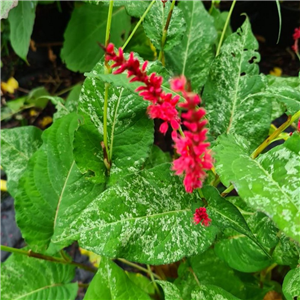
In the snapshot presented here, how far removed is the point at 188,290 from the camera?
2.43ft

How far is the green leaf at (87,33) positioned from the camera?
4.01ft

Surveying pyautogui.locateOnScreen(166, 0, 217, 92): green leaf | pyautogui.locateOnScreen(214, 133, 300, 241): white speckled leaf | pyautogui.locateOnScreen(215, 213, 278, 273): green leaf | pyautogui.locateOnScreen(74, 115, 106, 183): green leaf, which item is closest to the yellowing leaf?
pyautogui.locateOnScreen(166, 0, 217, 92): green leaf

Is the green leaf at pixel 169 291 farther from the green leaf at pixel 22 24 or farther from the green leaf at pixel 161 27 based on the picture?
the green leaf at pixel 22 24

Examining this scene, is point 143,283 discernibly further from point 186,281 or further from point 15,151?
point 15,151

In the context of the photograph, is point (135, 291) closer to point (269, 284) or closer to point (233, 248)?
point (233, 248)

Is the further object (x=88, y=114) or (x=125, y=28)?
(x=125, y=28)

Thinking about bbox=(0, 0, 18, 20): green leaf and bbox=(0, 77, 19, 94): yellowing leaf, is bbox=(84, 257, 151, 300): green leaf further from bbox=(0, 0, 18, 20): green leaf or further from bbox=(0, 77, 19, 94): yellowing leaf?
bbox=(0, 77, 19, 94): yellowing leaf

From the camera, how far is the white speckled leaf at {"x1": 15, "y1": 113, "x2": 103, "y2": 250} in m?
0.70

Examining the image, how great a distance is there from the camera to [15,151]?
2.65ft

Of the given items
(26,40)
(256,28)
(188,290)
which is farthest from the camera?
(256,28)

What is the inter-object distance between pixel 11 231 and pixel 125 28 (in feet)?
2.63

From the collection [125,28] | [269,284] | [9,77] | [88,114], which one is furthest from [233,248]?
[9,77]

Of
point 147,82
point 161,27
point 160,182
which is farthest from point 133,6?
point 147,82

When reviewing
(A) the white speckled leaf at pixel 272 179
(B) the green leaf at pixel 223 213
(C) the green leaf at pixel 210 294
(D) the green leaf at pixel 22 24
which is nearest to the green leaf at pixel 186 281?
(C) the green leaf at pixel 210 294
